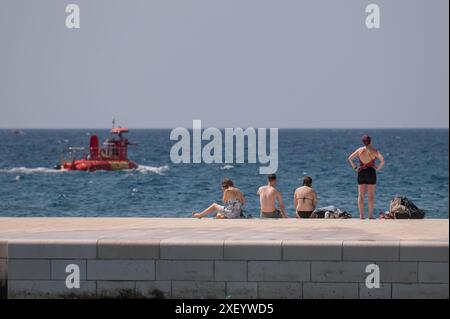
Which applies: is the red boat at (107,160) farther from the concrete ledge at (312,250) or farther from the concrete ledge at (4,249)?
the concrete ledge at (312,250)

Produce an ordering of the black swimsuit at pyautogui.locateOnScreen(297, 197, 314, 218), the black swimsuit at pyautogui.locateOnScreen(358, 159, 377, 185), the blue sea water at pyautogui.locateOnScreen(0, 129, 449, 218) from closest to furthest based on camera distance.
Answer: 1. the black swimsuit at pyautogui.locateOnScreen(358, 159, 377, 185)
2. the black swimsuit at pyautogui.locateOnScreen(297, 197, 314, 218)
3. the blue sea water at pyautogui.locateOnScreen(0, 129, 449, 218)

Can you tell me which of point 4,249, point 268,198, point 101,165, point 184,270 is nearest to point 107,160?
point 101,165

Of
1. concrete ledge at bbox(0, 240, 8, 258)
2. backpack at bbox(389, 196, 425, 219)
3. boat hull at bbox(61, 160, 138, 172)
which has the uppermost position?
backpack at bbox(389, 196, 425, 219)

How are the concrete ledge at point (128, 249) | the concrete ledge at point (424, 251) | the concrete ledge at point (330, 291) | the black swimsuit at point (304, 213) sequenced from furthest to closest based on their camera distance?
1. the black swimsuit at point (304, 213)
2. the concrete ledge at point (128, 249)
3. the concrete ledge at point (330, 291)
4. the concrete ledge at point (424, 251)

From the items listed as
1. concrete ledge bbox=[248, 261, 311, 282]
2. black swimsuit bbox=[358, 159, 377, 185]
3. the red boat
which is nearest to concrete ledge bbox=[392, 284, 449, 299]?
concrete ledge bbox=[248, 261, 311, 282]

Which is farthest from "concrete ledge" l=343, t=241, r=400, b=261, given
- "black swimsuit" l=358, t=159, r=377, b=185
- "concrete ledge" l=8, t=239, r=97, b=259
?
"black swimsuit" l=358, t=159, r=377, b=185

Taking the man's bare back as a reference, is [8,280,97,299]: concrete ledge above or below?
below

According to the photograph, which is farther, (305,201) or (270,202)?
(305,201)

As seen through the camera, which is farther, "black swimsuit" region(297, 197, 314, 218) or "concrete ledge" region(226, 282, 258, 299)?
"black swimsuit" region(297, 197, 314, 218)

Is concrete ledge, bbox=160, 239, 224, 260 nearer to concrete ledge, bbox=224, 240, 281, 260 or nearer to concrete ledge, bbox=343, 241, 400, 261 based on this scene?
concrete ledge, bbox=224, 240, 281, 260

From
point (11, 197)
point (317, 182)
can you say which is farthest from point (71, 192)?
point (317, 182)

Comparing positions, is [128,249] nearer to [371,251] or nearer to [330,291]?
[330,291]

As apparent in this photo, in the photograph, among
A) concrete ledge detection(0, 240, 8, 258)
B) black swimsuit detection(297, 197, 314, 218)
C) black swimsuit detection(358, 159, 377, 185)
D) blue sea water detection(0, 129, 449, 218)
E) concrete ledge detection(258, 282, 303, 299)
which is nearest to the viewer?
concrete ledge detection(258, 282, 303, 299)

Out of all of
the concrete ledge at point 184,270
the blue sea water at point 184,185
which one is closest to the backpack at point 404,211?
the concrete ledge at point 184,270
